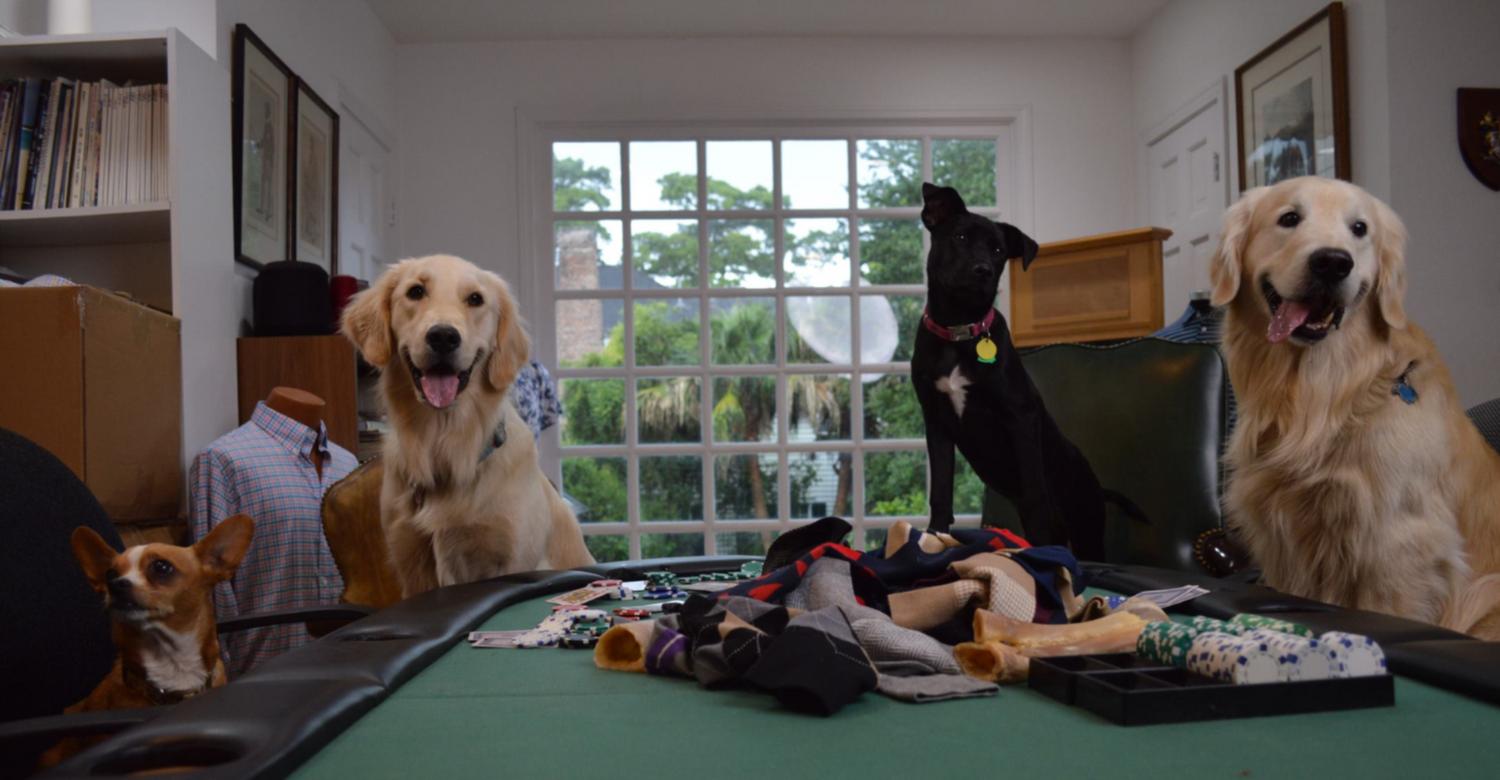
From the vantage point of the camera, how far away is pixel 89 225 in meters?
2.67

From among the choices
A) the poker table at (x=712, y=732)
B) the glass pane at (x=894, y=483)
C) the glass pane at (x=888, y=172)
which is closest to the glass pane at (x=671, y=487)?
the glass pane at (x=894, y=483)

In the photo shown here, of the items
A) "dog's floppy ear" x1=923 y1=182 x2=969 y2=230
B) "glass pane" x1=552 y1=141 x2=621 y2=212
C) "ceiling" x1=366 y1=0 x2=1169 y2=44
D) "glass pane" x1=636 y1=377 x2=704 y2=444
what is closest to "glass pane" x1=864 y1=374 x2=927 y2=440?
"glass pane" x1=636 y1=377 x2=704 y2=444

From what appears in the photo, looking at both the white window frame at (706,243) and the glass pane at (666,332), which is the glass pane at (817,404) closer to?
the white window frame at (706,243)

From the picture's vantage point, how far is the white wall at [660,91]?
5082mm

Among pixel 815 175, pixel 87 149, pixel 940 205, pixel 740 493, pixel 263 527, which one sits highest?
pixel 815 175

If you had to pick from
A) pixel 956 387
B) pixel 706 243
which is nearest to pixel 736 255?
pixel 706 243

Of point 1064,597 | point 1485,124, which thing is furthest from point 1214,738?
point 1485,124

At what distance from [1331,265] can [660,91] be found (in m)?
4.06

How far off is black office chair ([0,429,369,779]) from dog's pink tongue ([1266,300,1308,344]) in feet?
5.69

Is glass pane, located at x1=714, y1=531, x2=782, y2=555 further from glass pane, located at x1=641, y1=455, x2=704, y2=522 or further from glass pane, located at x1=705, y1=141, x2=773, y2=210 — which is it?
glass pane, located at x1=705, y1=141, x2=773, y2=210

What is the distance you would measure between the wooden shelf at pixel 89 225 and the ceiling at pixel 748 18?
2.20 metres

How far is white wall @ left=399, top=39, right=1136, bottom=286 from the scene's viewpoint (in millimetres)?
5082

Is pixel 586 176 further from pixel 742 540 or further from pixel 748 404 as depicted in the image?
pixel 742 540

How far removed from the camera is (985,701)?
2.62ft
